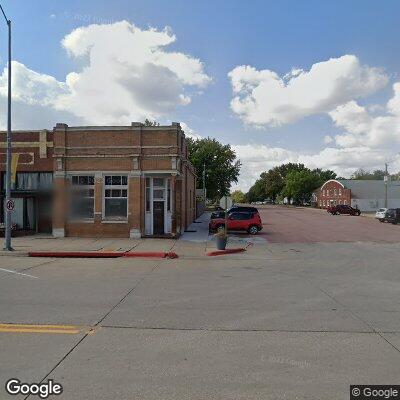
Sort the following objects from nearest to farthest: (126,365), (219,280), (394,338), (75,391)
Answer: (75,391)
(126,365)
(394,338)
(219,280)

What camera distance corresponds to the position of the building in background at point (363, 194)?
8606 centimetres

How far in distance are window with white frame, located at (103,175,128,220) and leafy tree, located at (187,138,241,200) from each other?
53.3 metres

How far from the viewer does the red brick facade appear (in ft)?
289

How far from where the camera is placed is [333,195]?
9362 cm

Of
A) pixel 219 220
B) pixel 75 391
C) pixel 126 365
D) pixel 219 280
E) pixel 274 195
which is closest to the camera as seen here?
pixel 75 391

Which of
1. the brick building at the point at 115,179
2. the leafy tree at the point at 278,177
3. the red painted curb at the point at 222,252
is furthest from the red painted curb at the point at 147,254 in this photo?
the leafy tree at the point at 278,177

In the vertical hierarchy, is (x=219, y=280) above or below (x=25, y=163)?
below

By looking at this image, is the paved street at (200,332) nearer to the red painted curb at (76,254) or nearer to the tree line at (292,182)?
the red painted curb at (76,254)

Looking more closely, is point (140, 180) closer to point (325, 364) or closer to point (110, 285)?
point (110, 285)

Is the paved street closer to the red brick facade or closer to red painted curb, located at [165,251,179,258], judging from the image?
red painted curb, located at [165,251,179,258]

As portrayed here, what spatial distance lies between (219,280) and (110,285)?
2.95 meters

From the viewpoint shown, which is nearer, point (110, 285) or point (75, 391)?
point (75, 391)

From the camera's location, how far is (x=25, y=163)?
77.9ft

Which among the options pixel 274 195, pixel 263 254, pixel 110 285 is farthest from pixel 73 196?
pixel 274 195
